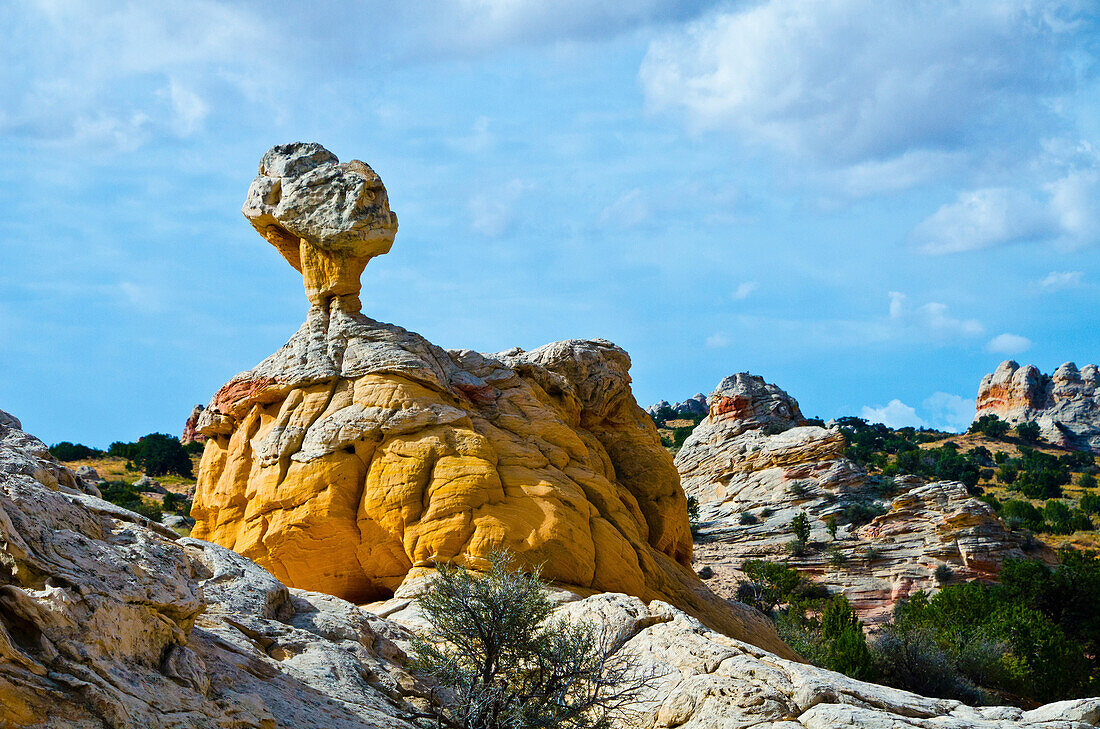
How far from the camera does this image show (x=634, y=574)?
18750mm

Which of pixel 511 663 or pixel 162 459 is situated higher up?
pixel 162 459

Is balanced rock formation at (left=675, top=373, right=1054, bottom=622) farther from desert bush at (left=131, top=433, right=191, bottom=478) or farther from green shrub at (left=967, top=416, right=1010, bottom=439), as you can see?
green shrub at (left=967, top=416, right=1010, bottom=439)

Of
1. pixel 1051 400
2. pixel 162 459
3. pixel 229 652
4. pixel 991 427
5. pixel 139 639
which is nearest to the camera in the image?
pixel 139 639

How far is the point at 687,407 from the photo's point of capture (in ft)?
405

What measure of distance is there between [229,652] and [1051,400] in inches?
4632

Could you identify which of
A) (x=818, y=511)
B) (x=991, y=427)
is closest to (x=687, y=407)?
(x=991, y=427)

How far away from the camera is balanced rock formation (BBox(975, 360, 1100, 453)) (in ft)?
327

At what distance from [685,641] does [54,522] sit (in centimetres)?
857

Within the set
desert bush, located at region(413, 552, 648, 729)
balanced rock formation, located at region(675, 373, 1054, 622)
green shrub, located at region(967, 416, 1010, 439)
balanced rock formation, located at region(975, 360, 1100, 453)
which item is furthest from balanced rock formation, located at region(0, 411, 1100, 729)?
balanced rock formation, located at region(975, 360, 1100, 453)

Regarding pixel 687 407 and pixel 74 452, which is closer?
pixel 74 452

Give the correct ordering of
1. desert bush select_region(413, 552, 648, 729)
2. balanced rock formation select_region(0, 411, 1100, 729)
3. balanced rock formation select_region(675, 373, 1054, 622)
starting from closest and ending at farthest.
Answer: balanced rock formation select_region(0, 411, 1100, 729)
desert bush select_region(413, 552, 648, 729)
balanced rock formation select_region(675, 373, 1054, 622)

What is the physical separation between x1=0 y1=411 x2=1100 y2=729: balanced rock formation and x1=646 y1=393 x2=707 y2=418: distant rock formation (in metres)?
99.8

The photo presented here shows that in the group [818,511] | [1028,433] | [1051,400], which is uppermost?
[1051,400]

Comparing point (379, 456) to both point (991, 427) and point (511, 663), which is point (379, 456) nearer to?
point (511, 663)
